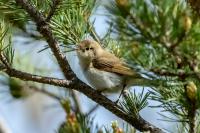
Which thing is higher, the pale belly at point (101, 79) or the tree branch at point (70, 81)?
the tree branch at point (70, 81)

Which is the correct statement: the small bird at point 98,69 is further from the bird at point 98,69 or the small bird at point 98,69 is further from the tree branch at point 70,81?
the tree branch at point 70,81

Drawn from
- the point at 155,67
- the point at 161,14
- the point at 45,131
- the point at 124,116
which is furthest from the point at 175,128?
the point at 45,131

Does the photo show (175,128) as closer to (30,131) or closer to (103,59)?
(103,59)

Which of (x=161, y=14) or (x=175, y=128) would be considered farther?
(x=175, y=128)

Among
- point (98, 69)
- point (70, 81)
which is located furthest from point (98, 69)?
point (70, 81)

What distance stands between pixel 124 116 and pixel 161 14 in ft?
2.44

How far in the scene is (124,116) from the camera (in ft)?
6.02

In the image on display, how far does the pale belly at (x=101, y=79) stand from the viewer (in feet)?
9.21

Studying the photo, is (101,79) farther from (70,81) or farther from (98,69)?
(70,81)

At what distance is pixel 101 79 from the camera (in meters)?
2.98

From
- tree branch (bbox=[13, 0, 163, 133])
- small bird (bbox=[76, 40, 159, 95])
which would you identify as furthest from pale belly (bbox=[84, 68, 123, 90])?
tree branch (bbox=[13, 0, 163, 133])

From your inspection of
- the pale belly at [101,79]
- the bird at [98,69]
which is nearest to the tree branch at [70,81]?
the bird at [98,69]

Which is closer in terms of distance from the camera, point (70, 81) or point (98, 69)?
point (70, 81)

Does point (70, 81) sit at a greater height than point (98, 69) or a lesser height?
greater
